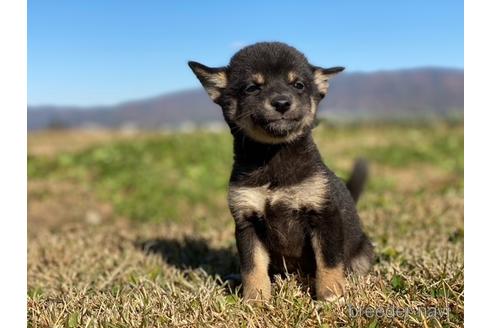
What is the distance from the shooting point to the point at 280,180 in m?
3.96

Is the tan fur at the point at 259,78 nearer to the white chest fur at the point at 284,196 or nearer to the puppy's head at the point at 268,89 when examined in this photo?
the puppy's head at the point at 268,89

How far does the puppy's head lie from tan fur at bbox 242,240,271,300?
766 mm

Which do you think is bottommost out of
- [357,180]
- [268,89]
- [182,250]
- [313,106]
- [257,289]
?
[182,250]

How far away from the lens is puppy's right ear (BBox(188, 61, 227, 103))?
167 inches

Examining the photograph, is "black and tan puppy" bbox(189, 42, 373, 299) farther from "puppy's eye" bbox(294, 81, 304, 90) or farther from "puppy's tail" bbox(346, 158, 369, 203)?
"puppy's tail" bbox(346, 158, 369, 203)

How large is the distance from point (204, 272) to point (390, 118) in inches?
1309

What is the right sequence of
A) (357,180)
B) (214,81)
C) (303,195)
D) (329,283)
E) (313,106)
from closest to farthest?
(329,283), (303,195), (313,106), (214,81), (357,180)

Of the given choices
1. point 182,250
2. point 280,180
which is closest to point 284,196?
point 280,180

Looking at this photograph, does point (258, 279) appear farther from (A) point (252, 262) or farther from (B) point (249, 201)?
(B) point (249, 201)

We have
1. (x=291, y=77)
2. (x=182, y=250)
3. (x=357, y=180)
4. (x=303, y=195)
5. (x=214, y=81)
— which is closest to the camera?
(x=303, y=195)

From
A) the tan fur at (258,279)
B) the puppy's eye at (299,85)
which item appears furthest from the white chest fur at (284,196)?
the puppy's eye at (299,85)

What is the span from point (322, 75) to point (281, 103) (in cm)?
64

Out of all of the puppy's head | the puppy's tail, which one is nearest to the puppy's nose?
the puppy's head

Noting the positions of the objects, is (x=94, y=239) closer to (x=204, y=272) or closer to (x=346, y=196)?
(x=204, y=272)
